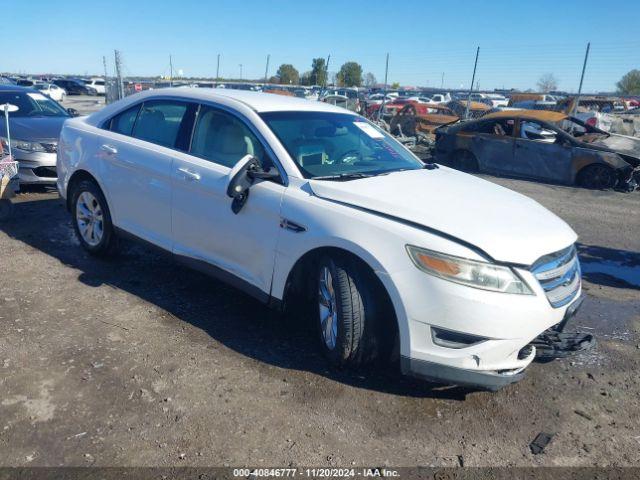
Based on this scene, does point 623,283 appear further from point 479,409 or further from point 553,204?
point 553,204

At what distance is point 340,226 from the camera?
3.26 meters

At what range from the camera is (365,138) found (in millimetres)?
4465

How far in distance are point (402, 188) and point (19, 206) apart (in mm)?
5751

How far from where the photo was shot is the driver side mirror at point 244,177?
3.68 metres

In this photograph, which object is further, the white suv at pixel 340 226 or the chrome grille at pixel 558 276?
the chrome grille at pixel 558 276

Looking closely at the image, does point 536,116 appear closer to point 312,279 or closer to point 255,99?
point 255,99

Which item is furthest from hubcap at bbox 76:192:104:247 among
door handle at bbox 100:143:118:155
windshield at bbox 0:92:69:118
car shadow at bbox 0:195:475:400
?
windshield at bbox 0:92:69:118

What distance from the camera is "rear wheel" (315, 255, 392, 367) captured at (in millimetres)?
3223

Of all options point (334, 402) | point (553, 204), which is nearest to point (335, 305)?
point (334, 402)

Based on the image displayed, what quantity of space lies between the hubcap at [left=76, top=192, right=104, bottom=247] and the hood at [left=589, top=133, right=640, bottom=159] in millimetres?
9380

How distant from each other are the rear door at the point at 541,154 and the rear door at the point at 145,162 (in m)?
8.45

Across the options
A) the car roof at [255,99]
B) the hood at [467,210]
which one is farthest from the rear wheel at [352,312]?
the car roof at [255,99]

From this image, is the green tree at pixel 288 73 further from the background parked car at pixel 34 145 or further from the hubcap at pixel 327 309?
the hubcap at pixel 327 309

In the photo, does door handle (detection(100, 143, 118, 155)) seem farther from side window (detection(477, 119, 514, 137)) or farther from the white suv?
side window (detection(477, 119, 514, 137))
